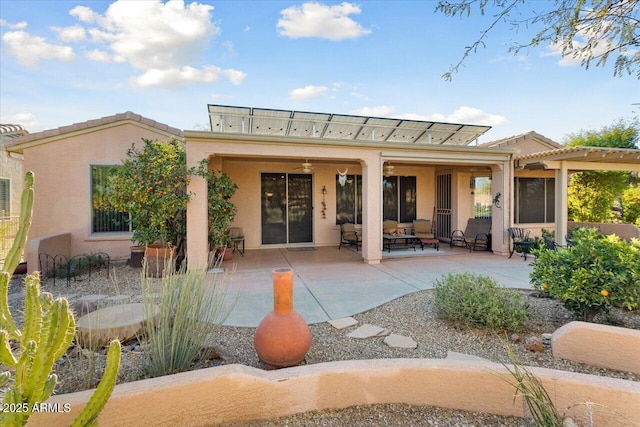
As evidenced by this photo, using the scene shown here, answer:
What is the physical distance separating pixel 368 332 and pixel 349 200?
7462mm

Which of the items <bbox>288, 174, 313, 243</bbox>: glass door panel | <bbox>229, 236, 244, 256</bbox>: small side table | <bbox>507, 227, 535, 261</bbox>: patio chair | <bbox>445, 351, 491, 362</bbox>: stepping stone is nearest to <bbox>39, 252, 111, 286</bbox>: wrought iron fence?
<bbox>229, 236, 244, 256</bbox>: small side table

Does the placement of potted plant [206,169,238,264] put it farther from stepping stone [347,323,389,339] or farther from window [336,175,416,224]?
window [336,175,416,224]

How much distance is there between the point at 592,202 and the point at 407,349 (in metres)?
12.6

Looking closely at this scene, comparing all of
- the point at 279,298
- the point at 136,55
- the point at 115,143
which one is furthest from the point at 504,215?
the point at 136,55

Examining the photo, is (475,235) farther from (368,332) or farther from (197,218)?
(197,218)

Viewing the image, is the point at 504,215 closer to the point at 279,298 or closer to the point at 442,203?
the point at 442,203

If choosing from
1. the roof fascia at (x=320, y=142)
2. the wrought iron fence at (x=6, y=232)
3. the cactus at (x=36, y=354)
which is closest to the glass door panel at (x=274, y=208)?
the roof fascia at (x=320, y=142)

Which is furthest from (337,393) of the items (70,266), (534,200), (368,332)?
(534,200)

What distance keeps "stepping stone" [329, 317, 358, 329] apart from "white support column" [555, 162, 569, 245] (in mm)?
7893

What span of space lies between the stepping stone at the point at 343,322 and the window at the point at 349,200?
22.3ft

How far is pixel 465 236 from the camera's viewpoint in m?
10.4

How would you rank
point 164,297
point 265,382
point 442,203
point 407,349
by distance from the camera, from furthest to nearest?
point 442,203 < point 407,349 < point 164,297 < point 265,382

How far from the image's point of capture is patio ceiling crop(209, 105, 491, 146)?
925 cm

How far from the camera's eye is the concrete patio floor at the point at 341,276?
468 cm
